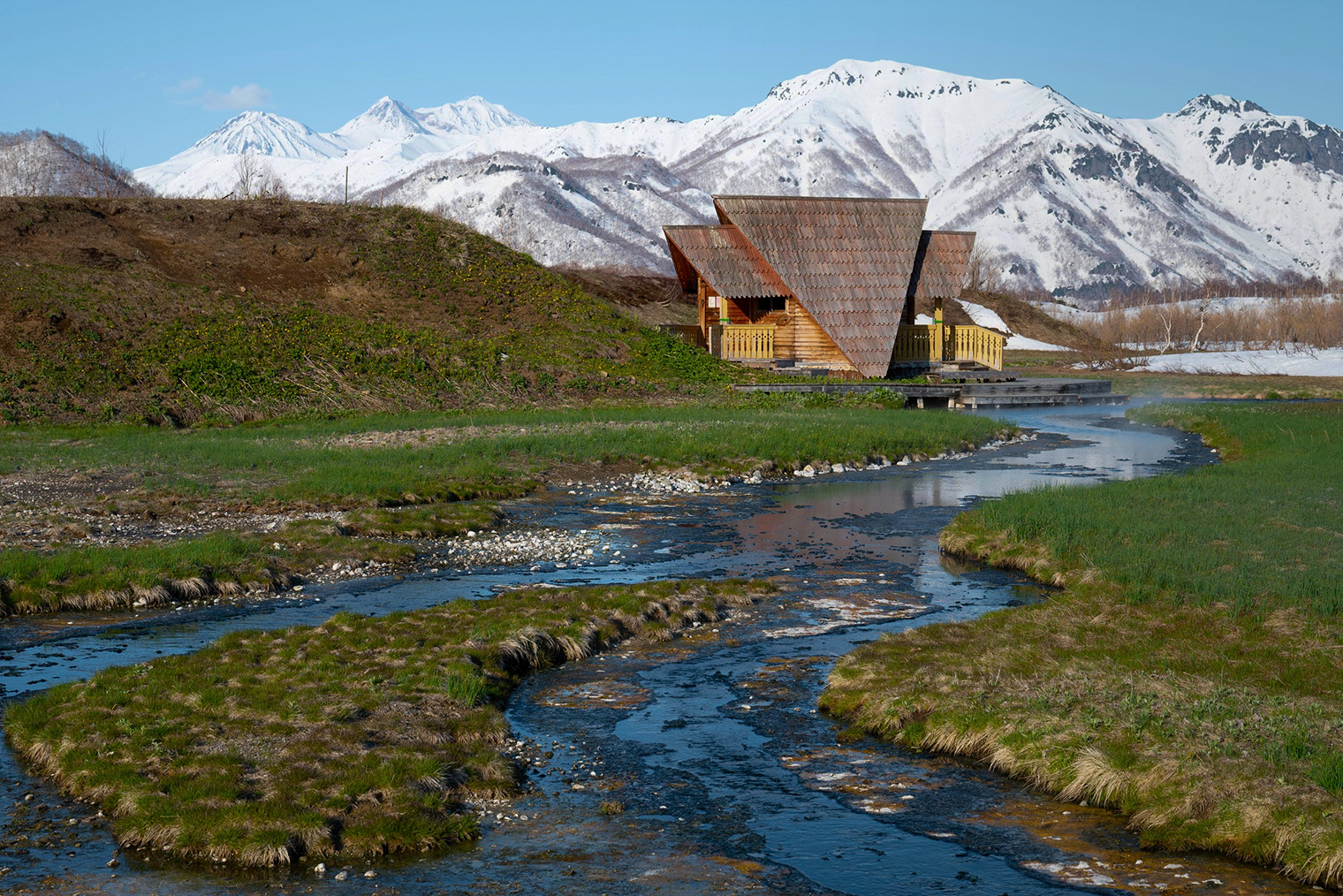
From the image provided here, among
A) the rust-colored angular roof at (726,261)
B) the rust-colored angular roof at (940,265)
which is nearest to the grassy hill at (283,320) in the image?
the rust-colored angular roof at (726,261)

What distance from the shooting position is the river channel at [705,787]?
9.07m

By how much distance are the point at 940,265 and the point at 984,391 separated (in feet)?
23.4

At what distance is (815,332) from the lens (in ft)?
184

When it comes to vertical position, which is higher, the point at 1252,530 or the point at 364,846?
the point at 1252,530

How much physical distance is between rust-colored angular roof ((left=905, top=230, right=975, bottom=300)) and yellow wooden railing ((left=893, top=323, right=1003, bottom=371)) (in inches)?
70.9

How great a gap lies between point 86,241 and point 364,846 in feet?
153

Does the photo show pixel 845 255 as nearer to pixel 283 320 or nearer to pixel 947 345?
pixel 947 345

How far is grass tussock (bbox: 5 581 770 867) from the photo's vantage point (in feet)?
31.7

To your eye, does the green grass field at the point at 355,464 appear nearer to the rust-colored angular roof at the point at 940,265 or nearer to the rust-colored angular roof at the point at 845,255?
the rust-colored angular roof at the point at 845,255

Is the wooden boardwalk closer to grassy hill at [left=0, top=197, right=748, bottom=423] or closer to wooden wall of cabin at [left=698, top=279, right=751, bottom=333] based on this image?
grassy hill at [left=0, top=197, right=748, bottom=423]

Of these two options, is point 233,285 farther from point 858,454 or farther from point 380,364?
point 858,454

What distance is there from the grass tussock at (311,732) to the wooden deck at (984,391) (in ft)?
116

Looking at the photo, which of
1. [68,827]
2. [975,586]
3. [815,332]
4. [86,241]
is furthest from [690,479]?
[86,241]

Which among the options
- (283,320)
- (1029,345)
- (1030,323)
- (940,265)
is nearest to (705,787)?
(283,320)
